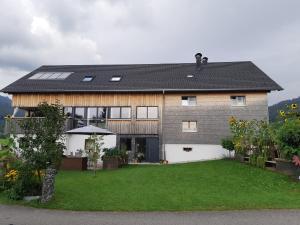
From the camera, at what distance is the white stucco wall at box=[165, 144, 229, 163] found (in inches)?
982

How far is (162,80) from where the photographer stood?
27812 mm

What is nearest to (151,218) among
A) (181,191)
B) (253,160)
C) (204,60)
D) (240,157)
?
(181,191)

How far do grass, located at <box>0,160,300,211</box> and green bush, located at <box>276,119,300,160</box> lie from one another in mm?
1018

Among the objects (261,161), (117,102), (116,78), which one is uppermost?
(116,78)

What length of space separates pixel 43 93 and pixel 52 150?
57.4 feet

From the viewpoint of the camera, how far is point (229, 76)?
27.9 metres

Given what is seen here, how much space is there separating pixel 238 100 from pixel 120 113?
8919mm

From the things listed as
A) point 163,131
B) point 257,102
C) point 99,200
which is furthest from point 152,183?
point 257,102

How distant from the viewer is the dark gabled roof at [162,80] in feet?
85.1

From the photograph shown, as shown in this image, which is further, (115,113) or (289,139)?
(115,113)

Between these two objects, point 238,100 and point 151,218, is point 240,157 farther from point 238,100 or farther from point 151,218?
point 151,218

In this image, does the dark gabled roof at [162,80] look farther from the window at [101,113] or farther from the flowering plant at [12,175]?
the flowering plant at [12,175]

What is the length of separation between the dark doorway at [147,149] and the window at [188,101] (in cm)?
352

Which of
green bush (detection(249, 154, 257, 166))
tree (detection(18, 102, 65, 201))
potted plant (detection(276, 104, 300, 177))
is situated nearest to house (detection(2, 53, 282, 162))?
green bush (detection(249, 154, 257, 166))
